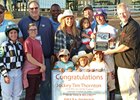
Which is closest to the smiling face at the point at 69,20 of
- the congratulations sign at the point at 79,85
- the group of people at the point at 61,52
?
the group of people at the point at 61,52

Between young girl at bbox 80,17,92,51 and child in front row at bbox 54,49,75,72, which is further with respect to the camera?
young girl at bbox 80,17,92,51

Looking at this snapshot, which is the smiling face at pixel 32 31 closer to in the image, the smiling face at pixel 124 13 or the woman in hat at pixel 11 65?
the woman in hat at pixel 11 65

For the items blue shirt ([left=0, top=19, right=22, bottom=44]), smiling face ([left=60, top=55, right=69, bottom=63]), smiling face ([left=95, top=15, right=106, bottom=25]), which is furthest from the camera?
smiling face ([left=95, top=15, right=106, bottom=25])

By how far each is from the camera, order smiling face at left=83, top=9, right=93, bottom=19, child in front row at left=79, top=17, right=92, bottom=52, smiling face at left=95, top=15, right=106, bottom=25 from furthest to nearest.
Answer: smiling face at left=83, top=9, right=93, bottom=19
child in front row at left=79, top=17, right=92, bottom=52
smiling face at left=95, top=15, right=106, bottom=25

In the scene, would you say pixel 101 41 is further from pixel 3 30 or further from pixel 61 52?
pixel 3 30

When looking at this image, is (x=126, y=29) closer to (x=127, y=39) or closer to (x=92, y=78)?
(x=127, y=39)

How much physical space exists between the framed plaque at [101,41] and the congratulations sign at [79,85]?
42 centimetres

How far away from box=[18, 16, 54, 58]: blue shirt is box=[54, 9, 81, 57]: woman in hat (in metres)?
0.16

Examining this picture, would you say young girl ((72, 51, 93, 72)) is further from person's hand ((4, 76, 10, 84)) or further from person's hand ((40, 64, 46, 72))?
person's hand ((4, 76, 10, 84))

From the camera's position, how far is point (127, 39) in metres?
5.23

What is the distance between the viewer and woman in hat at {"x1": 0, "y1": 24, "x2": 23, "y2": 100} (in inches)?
206

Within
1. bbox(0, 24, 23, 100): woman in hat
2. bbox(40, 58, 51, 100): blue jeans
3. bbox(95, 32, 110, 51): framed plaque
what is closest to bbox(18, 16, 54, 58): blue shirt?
bbox(40, 58, 51, 100): blue jeans

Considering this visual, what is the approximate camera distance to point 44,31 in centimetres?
588

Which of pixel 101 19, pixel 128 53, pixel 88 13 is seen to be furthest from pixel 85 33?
pixel 128 53
